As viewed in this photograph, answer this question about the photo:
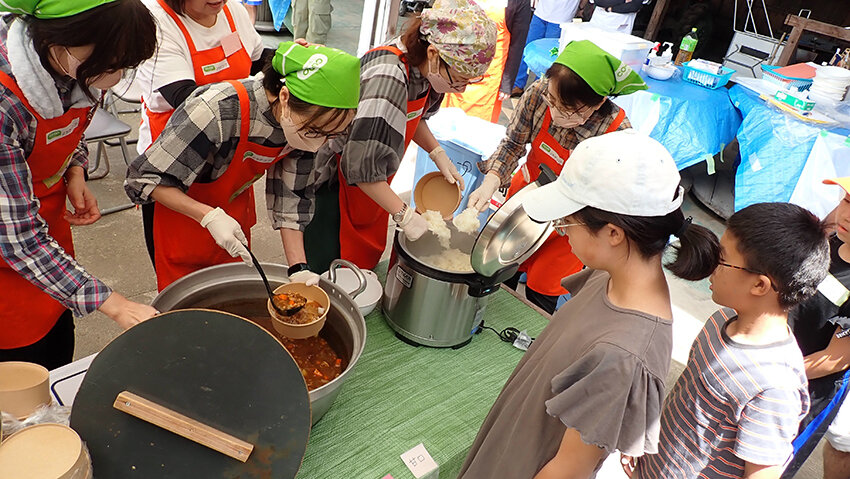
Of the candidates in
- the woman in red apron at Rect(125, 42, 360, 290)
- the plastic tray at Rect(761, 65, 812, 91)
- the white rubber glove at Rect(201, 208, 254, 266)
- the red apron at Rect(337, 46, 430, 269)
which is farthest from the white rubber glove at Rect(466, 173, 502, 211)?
the plastic tray at Rect(761, 65, 812, 91)

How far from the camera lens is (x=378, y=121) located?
1.77 metres

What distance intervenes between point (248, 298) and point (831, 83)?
4385 mm

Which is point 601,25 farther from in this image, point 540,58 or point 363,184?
point 363,184

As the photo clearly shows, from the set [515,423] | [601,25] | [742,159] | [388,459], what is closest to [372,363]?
[388,459]

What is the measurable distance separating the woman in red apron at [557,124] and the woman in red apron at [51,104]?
1.37 metres

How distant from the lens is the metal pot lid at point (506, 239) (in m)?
1.52

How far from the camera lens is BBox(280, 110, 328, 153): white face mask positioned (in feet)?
4.76

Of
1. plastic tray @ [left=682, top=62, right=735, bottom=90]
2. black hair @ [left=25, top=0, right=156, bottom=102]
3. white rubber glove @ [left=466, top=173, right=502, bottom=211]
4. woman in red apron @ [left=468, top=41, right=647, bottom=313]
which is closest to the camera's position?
black hair @ [left=25, top=0, right=156, bottom=102]

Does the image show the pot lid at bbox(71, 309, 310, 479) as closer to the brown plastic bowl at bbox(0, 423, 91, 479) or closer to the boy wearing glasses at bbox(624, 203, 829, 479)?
the brown plastic bowl at bbox(0, 423, 91, 479)

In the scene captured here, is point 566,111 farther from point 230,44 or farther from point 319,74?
point 230,44

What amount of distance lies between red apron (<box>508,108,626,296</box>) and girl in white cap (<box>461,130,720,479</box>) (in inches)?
40.0

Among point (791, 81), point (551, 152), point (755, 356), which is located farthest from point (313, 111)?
point (791, 81)

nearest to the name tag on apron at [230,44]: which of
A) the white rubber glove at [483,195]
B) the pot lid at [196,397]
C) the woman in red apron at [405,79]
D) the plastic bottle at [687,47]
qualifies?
the woman in red apron at [405,79]

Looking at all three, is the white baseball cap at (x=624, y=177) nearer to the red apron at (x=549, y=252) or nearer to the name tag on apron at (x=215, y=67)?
the red apron at (x=549, y=252)
